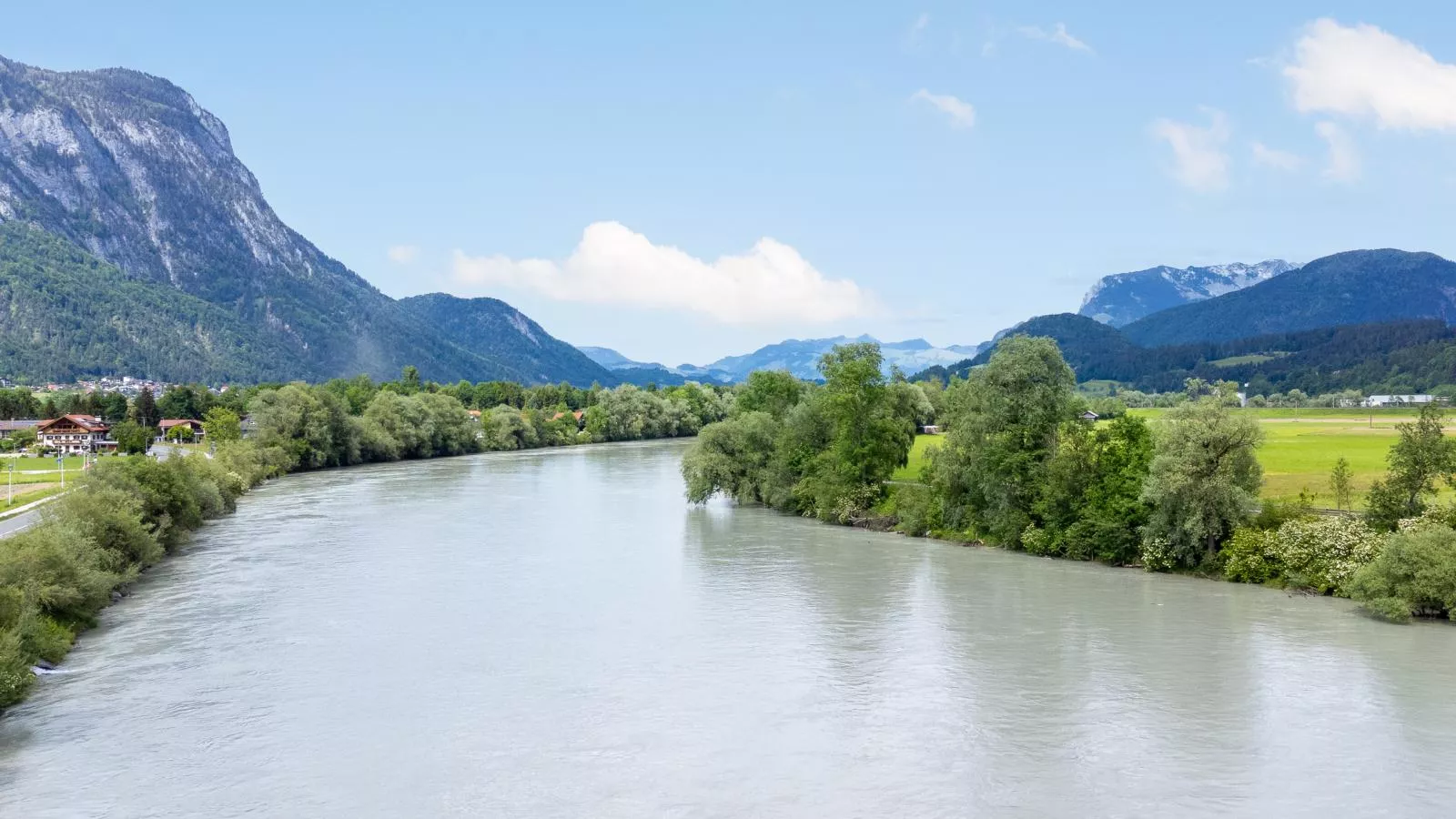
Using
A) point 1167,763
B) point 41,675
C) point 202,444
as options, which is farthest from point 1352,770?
point 202,444

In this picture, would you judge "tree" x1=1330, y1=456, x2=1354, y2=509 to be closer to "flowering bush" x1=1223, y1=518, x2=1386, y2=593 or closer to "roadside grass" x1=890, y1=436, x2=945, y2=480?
"flowering bush" x1=1223, y1=518, x2=1386, y2=593

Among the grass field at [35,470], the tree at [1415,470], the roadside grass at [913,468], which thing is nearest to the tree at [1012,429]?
the roadside grass at [913,468]

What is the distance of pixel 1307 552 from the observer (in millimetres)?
33094

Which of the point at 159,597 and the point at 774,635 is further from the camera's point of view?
the point at 159,597

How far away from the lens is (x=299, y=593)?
34562mm

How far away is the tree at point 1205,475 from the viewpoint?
34.6 m

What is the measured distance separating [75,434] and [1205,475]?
11297 centimetres

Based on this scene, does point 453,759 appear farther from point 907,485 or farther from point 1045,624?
point 907,485

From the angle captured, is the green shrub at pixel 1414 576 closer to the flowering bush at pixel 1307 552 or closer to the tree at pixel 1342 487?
the flowering bush at pixel 1307 552

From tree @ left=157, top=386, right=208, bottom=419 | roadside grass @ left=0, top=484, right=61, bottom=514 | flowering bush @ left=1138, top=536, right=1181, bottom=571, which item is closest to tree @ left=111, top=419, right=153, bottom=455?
tree @ left=157, top=386, right=208, bottom=419

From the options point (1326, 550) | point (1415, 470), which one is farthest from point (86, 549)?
point (1415, 470)

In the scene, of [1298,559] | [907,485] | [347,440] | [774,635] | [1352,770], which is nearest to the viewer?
[1352,770]

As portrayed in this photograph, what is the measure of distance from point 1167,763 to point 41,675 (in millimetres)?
24709

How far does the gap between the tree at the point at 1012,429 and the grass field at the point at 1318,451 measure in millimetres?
7374
